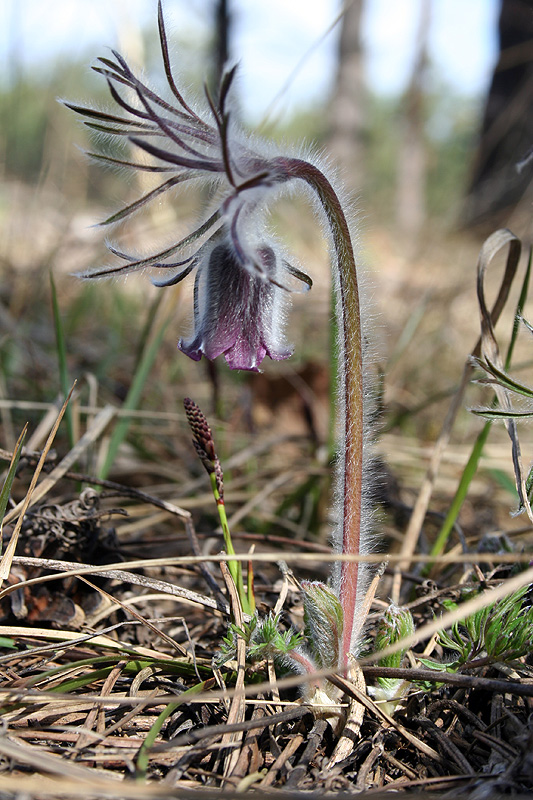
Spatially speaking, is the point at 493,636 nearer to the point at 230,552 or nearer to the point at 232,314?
the point at 230,552

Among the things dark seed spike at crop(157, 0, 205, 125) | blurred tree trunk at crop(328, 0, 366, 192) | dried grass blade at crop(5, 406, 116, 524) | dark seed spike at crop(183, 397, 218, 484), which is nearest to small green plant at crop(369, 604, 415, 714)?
dark seed spike at crop(183, 397, 218, 484)

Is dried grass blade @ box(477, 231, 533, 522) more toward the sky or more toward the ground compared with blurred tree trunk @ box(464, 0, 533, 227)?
more toward the ground

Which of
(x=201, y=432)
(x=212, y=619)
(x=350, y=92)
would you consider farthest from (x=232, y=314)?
(x=350, y=92)

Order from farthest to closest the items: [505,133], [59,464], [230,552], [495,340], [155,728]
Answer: [505,133] < [59,464] < [495,340] < [230,552] < [155,728]

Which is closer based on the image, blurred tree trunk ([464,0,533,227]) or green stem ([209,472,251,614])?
green stem ([209,472,251,614])

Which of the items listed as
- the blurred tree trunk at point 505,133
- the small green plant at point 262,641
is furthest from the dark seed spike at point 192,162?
the blurred tree trunk at point 505,133

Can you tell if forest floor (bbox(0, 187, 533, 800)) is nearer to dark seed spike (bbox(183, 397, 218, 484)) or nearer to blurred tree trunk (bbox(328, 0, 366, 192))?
dark seed spike (bbox(183, 397, 218, 484))

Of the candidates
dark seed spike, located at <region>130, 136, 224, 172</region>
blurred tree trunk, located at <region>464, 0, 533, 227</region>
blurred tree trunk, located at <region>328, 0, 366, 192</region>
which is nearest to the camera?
dark seed spike, located at <region>130, 136, 224, 172</region>

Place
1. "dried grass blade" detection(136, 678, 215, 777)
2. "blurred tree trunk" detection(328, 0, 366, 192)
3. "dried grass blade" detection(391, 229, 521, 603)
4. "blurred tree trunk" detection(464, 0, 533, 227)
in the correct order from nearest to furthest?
1. "dried grass blade" detection(136, 678, 215, 777)
2. "dried grass blade" detection(391, 229, 521, 603)
3. "blurred tree trunk" detection(464, 0, 533, 227)
4. "blurred tree trunk" detection(328, 0, 366, 192)
